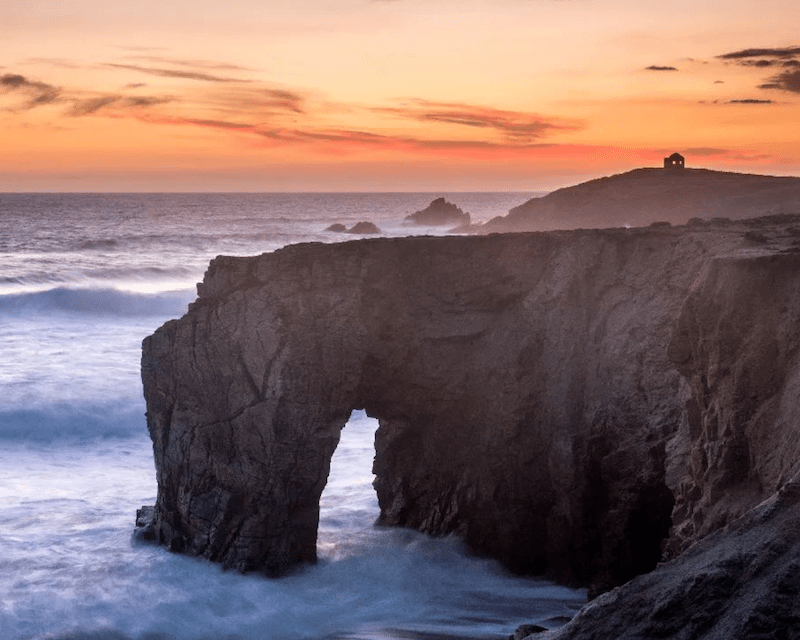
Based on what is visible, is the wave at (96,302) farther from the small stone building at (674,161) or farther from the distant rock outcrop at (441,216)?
the distant rock outcrop at (441,216)

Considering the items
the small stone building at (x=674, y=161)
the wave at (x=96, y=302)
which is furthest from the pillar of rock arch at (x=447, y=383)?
the small stone building at (x=674, y=161)

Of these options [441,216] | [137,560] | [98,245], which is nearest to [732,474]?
[137,560]

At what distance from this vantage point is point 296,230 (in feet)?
418

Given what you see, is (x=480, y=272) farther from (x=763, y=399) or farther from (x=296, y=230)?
(x=296, y=230)

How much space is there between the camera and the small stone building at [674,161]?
70.6m

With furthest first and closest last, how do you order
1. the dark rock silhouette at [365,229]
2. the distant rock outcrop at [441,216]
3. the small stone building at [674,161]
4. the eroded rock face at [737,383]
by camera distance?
1. the distant rock outcrop at [441,216]
2. the dark rock silhouette at [365,229]
3. the small stone building at [674,161]
4. the eroded rock face at [737,383]

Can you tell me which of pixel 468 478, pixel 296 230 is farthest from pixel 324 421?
pixel 296 230

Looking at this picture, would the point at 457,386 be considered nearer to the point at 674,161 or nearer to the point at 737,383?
the point at 737,383

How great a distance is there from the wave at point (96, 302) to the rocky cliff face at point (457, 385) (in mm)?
36370

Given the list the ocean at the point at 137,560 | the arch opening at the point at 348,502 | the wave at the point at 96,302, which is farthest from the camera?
the wave at the point at 96,302

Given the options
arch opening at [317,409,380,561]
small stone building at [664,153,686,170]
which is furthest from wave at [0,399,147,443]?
small stone building at [664,153,686,170]

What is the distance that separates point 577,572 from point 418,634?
3876mm

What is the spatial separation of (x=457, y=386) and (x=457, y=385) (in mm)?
20

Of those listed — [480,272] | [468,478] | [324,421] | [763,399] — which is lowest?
[468,478]
